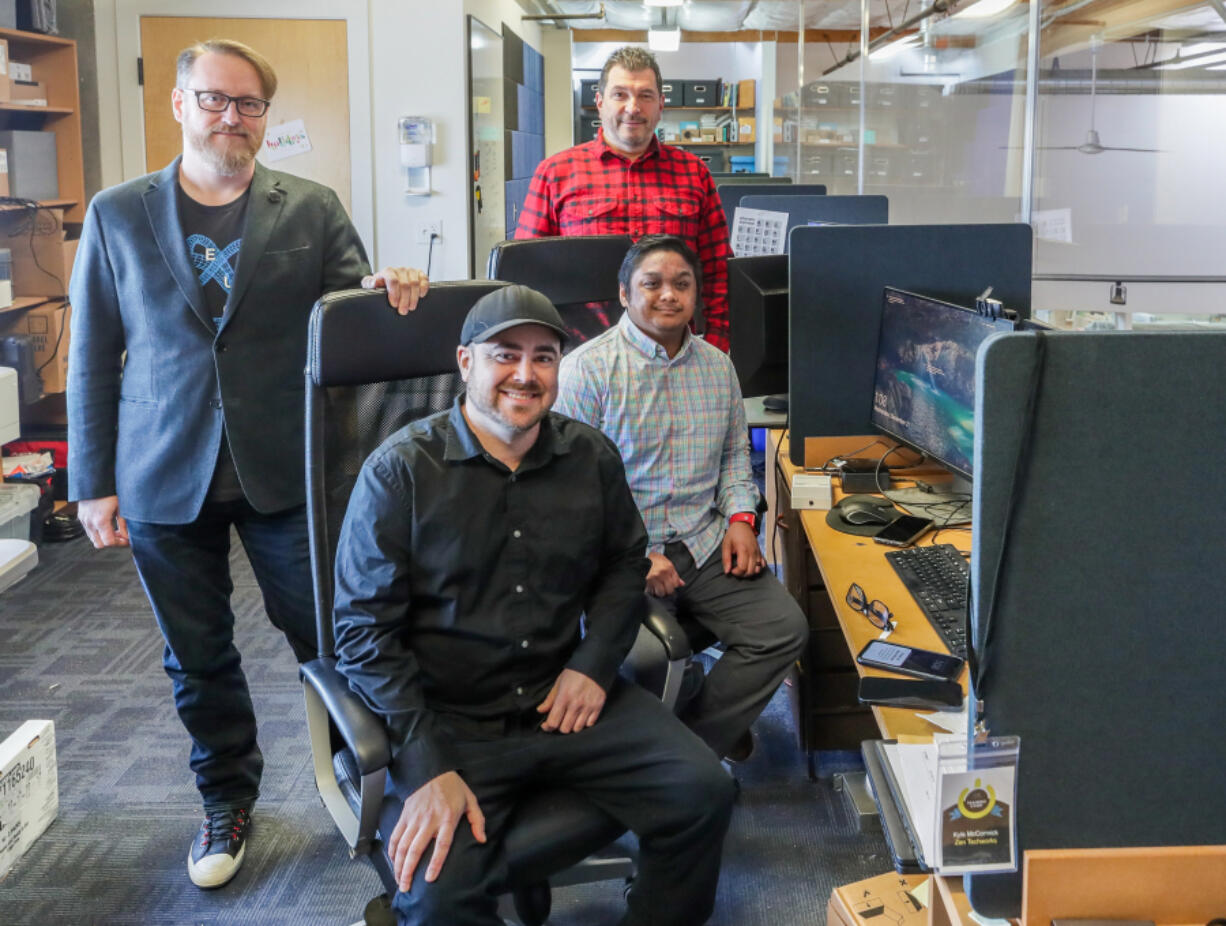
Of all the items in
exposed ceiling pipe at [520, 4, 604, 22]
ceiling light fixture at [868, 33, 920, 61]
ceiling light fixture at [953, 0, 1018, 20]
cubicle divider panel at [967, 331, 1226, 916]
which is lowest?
cubicle divider panel at [967, 331, 1226, 916]

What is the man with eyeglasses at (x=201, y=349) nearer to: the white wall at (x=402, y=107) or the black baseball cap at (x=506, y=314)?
the black baseball cap at (x=506, y=314)

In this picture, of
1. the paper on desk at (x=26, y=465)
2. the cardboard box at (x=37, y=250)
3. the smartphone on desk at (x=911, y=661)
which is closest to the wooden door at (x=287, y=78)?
the cardboard box at (x=37, y=250)

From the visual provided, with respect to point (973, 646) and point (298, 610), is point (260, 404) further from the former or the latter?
point (973, 646)

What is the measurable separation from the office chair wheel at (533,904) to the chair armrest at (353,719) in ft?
1.24

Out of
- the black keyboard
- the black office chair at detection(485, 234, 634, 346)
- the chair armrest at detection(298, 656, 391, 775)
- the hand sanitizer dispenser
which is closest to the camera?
the chair armrest at detection(298, 656, 391, 775)

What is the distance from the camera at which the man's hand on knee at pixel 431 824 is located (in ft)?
4.88

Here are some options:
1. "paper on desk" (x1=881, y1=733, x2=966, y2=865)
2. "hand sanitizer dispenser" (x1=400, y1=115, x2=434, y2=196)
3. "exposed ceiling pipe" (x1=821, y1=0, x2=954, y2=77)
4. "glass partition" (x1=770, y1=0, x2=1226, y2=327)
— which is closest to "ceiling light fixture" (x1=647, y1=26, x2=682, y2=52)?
"exposed ceiling pipe" (x1=821, y1=0, x2=954, y2=77)

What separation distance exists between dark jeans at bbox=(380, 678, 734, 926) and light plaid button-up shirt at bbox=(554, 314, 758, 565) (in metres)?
0.68

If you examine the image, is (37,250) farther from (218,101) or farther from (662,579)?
(662,579)

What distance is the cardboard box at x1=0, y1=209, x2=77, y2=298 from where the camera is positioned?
439cm

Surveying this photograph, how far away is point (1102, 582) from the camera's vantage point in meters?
1.03

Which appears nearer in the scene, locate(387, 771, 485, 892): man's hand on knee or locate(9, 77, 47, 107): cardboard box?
locate(387, 771, 485, 892): man's hand on knee

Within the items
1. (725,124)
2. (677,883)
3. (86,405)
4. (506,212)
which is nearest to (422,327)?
(86,405)

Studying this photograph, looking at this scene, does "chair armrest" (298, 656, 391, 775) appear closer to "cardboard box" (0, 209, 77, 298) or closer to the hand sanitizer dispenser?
"cardboard box" (0, 209, 77, 298)
